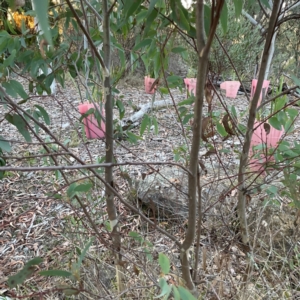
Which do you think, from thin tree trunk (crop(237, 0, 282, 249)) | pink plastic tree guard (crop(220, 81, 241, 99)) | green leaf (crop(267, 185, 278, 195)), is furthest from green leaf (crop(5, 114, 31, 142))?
pink plastic tree guard (crop(220, 81, 241, 99))

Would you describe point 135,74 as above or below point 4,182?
above

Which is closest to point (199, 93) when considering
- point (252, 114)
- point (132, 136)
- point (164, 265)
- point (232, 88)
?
point (164, 265)

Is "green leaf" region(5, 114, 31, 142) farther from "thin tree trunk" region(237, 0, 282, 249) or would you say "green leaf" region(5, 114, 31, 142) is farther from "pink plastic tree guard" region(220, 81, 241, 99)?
"pink plastic tree guard" region(220, 81, 241, 99)

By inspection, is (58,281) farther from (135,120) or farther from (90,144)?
(135,120)

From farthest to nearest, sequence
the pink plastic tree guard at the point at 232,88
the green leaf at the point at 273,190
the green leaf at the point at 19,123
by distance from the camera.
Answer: the pink plastic tree guard at the point at 232,88
the green leaf at the point at 273,190
the green leaf at the point at 19,123

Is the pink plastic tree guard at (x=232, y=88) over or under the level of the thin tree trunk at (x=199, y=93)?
under

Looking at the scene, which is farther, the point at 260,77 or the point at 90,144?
the point at 90,144

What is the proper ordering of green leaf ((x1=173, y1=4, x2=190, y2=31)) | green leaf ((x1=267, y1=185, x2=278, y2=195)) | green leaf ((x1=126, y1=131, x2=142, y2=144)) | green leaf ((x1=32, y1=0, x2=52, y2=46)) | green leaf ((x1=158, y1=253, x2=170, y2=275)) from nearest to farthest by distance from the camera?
green leaf ((x1=32, y1=0, x2=52, y2=46))
green leaf ((x1=158, y1=253, x2=170, y2=275))
green leaf ((x1=173, y1=4, x2=190, y2=31))
green leaf ((x1=267, y1=185, x2=278, y2=195))
green leaf ((x1=126, y1=131, x2=142, y2=144))

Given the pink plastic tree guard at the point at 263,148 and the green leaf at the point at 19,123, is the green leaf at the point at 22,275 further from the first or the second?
the pink plastic tree guard at the point at 263,148

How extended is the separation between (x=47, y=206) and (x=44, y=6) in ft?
4.90

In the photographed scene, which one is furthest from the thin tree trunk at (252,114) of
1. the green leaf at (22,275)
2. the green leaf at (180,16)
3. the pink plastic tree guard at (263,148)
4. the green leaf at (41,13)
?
the green leaf at (41,13)

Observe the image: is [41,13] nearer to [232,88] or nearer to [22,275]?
[22,275]

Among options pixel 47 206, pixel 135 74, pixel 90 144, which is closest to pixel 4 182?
pixel 47 206

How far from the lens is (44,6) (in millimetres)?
146
